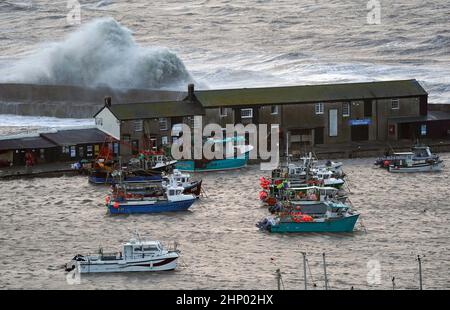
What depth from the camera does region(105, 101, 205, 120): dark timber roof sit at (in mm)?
68625

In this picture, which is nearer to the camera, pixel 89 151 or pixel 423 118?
pixel 89 151

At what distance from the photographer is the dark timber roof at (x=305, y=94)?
70625 mm

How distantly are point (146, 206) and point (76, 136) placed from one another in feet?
43.5

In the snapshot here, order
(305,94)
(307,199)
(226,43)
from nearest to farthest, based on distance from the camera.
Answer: (307,199) < (305,94) < (226,43)

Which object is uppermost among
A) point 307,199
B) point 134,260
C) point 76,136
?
point 76,136

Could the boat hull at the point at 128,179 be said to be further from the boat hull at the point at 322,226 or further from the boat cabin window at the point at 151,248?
the boat cabin window at the point at 151,248

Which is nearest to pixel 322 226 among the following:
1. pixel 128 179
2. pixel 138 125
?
pixel 128 179

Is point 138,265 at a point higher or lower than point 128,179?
lower

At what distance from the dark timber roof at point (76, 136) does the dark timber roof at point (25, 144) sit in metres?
0.36

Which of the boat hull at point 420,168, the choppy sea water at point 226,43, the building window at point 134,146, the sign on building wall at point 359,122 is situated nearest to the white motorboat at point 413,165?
the boat hull at point 420,168

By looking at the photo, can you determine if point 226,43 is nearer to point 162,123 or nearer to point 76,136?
point 162,123

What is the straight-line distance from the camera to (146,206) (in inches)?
2194

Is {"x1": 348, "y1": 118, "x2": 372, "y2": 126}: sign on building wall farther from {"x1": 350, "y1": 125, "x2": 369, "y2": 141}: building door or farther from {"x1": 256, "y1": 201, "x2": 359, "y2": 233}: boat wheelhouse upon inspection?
{"x1": 256, "y1": 201, "x2": 359, "y2": 233}: boat wheelhouse

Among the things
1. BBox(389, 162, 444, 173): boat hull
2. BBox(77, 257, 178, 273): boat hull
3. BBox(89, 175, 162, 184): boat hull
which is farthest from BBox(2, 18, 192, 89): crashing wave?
BBox(77, 257, 178, 273): boat hull
